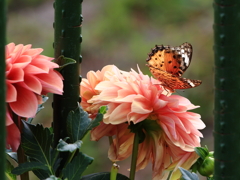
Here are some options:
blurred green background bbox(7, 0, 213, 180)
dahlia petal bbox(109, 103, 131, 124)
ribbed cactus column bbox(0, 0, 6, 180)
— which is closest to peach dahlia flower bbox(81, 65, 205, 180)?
dahlia petal bbox(109, 103, 131, 124)

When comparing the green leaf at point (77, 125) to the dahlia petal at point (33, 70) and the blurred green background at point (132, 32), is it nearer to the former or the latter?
the dahlia petal at point (33, 70)

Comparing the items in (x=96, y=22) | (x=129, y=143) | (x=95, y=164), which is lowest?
(x=95, y=164)

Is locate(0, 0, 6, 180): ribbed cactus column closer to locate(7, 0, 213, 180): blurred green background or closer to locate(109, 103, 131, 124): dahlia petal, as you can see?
locate(109, 103, 131, 124): dahlia petal

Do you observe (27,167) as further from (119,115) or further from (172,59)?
(172,59)

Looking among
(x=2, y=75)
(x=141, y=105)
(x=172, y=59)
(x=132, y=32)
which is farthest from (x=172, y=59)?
(x=132, y=32)

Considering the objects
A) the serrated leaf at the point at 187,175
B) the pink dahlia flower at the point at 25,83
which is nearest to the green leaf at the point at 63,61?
the pink dahlia flower at the point at 25,83

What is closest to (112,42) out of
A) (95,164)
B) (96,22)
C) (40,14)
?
(96,22)

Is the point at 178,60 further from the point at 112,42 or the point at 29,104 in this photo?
the point at 112,42
